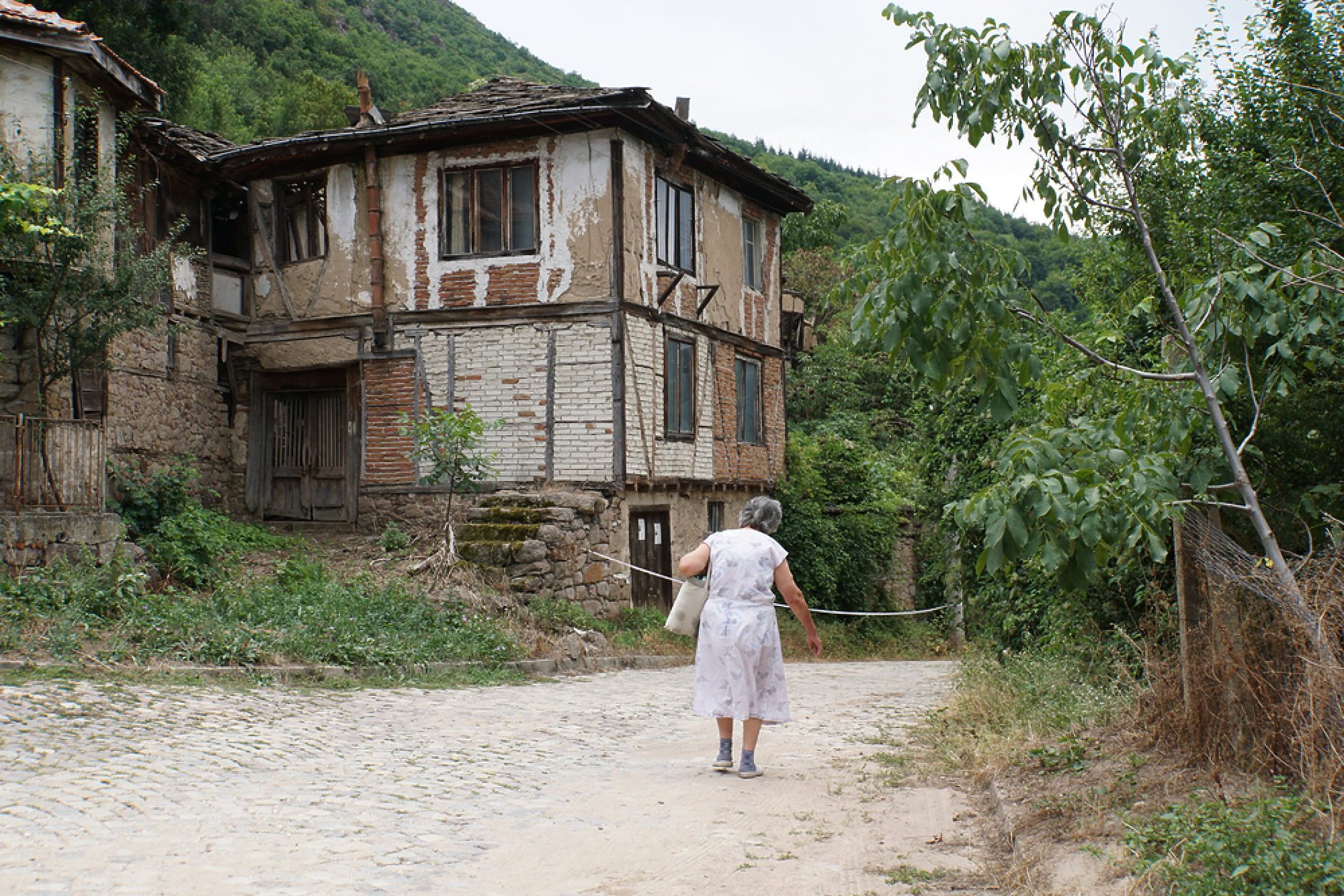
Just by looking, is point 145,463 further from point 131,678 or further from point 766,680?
→ point 766,680

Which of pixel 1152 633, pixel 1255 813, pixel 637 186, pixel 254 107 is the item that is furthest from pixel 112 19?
pixel 1255 813

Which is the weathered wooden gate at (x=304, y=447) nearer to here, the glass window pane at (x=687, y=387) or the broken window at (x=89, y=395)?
the broken window at (x=89, y=395)

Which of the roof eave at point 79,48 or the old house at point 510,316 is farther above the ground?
the roof eave at point 79,48

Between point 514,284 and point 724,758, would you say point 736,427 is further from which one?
Result: point 724,758

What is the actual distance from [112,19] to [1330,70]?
22.1 meters

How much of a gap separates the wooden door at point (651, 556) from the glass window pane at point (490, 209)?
467 cm

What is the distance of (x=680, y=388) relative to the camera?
17.9 metres

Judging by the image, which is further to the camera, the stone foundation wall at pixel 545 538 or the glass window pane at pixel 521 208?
the glass window pane at pixel 521 208

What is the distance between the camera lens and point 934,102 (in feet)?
16.9

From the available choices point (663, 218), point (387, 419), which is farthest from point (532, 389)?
point (663, 218)

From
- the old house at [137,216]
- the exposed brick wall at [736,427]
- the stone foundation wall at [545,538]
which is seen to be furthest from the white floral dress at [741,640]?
the exposed brick wall at [736,427]

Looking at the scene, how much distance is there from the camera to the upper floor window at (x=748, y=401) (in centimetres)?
1998

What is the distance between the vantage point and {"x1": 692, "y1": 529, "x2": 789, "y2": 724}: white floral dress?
6609mm

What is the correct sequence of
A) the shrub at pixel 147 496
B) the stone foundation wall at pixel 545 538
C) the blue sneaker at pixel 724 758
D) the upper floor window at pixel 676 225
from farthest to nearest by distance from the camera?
the upper floor window at pixel 676 225, the stone foundation wall at pixel 545 538, the shrub at pixel 147 496, the blue sneaker at pixel 724 758
